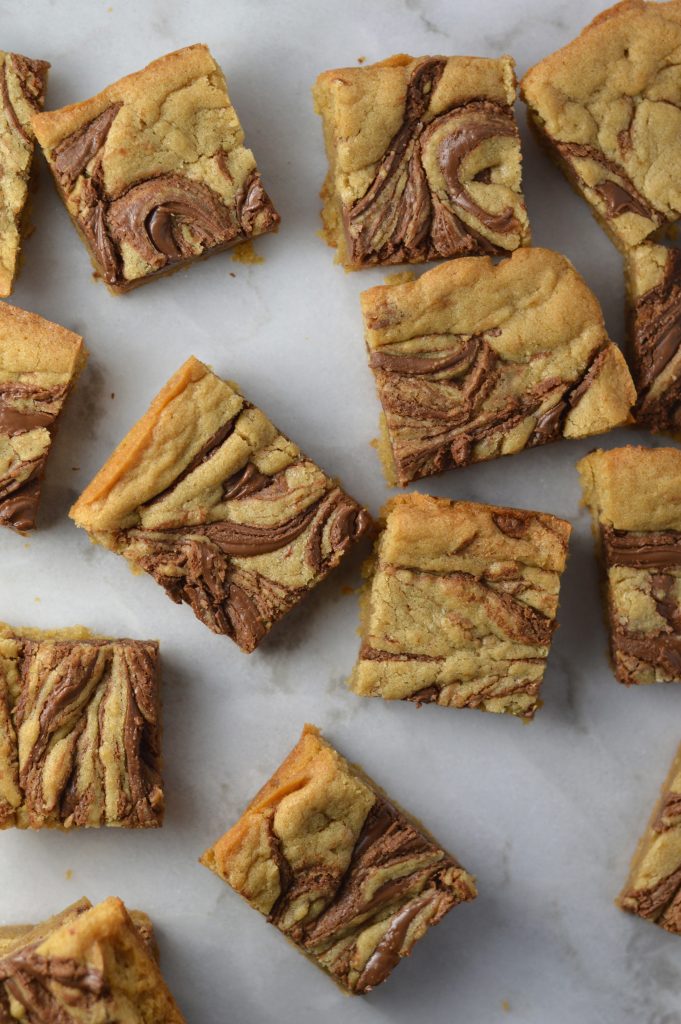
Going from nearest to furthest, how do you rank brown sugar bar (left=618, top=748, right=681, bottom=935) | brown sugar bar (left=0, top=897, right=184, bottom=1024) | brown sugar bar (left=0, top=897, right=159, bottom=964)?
1. brown sugar bar (left=0, top=897, right=184, bottom=1024)
2. brown sugar bar (left=0, top=897, right=159, bottom=964)
3. brown sugar bar (left=618, top=748, right=681, bottom=935)

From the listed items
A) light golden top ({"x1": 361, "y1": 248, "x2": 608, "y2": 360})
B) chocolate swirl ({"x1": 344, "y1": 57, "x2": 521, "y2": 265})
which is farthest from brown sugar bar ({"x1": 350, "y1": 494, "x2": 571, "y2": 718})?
chocolate swirl ({"x1": 344, "y1": 57, "x2": 521, "y2": 265})

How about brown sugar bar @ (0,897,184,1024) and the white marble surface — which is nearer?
brown sugar bar @ (0,897,184,1024)

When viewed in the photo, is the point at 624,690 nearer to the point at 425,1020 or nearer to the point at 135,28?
the point at 425,1020

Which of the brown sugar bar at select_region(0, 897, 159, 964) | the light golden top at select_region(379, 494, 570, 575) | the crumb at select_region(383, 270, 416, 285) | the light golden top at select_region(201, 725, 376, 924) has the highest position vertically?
the crumb at select_region(383, 270, 416, 285)

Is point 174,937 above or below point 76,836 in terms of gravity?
below

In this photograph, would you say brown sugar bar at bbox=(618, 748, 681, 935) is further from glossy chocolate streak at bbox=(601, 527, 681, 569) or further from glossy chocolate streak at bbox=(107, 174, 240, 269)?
glossy chocolate streak at bbox=(107, 174, 240, 269)

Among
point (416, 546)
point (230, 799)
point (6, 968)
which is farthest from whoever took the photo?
point (230, 799)

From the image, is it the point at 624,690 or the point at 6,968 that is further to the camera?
the point at 624,690

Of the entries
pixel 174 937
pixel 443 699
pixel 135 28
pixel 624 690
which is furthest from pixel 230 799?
pixel 135 28
